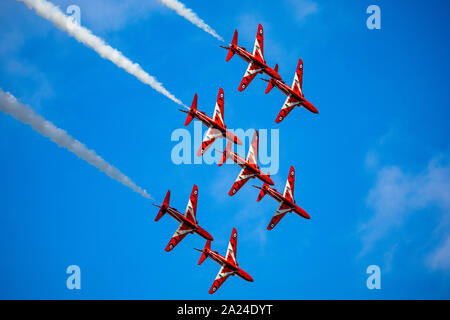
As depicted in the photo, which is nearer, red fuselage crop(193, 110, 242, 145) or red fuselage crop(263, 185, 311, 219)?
red fuselage crop(193, 110, 242, 145)

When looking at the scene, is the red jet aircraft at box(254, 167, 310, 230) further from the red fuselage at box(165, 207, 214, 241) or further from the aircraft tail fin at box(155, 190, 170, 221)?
the aircraft tail fin at box(155, 190, 170, 221)

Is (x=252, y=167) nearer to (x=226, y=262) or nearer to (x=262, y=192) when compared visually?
(x=262, y=192)

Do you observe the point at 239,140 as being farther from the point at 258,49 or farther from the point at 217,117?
the point at 258,49

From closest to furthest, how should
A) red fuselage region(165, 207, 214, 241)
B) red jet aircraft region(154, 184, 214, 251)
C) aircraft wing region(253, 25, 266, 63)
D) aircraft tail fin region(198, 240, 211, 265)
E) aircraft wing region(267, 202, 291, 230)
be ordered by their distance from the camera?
red fuselage region(165, 207, 214, 241)
aircraft tail fin region(198, 240, 211, 265)
red jet aircraft region(154, 184, 214, 251)
aircraft wing region(267, 202, 291, 230)
aircraft wing region(253, 25, 266, 63)

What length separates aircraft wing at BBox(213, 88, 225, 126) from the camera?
72.4m

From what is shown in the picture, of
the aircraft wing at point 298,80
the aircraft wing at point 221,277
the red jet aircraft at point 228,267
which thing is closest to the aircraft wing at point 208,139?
the red jet aircraft at point 228,267

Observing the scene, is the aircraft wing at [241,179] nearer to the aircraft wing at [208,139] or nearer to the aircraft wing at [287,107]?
the aircraft wing at [208,139]

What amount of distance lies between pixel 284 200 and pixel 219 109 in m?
11.5

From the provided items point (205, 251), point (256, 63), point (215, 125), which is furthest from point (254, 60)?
point (205, 251)

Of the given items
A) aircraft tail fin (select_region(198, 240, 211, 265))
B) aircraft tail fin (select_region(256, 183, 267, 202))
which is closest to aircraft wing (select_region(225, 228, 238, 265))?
aircraft tail fin (select_region(198, 240, 211, 265))

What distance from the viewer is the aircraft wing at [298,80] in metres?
77.7

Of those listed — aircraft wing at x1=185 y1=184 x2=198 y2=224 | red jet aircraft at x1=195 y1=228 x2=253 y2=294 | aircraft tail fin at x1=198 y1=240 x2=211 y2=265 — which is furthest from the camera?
red jet aircraft at x1=195 y1=228 x2=253 y2=294
